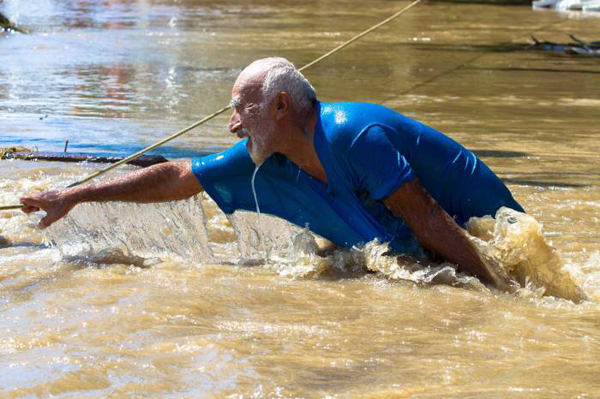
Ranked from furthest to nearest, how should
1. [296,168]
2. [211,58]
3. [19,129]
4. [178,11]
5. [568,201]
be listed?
A: [178,11], [211,58], [19,129], [568,201], [296,168]

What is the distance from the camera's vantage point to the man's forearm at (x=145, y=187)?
16.1 feet

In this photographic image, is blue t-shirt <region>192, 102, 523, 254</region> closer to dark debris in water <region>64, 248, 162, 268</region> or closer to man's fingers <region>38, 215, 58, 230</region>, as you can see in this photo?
dark debris in water <region>64, 248, 162, 268</region>

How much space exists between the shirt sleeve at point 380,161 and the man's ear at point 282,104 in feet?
1.00

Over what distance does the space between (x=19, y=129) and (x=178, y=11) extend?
1574 cm

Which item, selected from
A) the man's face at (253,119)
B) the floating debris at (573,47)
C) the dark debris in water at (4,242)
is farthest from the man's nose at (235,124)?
the floating debris at (573,47)

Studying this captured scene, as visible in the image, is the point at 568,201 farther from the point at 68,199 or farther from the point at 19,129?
the point at 19,129

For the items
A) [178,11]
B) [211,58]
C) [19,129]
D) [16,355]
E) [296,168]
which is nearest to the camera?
[16,355]

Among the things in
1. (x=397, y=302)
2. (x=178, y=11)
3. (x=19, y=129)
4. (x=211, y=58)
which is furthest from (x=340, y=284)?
(x=178, y=11)

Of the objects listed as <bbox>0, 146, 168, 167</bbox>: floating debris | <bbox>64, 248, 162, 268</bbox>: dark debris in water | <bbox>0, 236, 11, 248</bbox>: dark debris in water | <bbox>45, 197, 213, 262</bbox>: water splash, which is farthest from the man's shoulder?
<bbox>0, 146, 168, 167</bbox>: floating debris

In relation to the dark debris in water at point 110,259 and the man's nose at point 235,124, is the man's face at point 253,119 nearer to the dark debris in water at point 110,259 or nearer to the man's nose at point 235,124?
the man's nose at point 235,124

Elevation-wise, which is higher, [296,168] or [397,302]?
[296,168]

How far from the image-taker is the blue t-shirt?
434cm

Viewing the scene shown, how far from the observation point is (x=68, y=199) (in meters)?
4.91

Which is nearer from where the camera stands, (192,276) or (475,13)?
(192,276)
